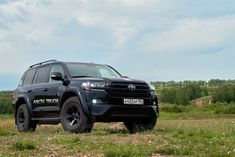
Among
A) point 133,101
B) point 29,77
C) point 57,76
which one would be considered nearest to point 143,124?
point 133,101

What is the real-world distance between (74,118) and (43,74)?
2.53 m

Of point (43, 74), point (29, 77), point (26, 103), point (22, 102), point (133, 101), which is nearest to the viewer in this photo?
point (133, 101)

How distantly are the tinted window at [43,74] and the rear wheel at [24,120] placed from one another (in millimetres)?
899

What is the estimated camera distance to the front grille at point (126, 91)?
1212 cm

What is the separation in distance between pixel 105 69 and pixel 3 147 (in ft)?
18.5

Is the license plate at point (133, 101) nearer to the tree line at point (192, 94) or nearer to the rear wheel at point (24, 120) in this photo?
the rear wheel at point (24, 120)

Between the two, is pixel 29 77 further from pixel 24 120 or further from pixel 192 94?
pixel 192 94

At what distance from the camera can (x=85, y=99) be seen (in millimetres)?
12070

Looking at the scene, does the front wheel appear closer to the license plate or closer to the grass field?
the license plate

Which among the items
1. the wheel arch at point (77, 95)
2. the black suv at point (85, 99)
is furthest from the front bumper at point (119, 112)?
the wheel arch at point (77, 95)

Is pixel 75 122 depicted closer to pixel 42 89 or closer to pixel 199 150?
pixel 42 89

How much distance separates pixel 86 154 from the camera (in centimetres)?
805

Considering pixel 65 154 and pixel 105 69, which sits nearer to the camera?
pixel 65 154

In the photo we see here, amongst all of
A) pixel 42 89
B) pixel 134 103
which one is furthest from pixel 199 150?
pixel 42 89
